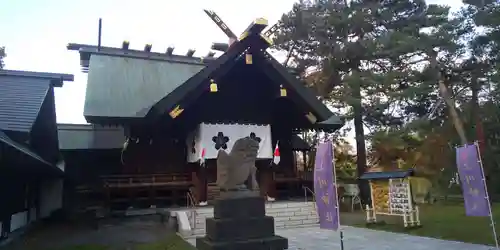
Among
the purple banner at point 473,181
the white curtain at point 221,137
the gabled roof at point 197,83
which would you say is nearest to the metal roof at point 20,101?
the gabled roof at point 197,83

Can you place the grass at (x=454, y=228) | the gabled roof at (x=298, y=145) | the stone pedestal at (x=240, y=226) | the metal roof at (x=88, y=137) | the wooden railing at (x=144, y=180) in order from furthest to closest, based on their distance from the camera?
the gabled roof at (x=298, y=145) → the metal roof at (x=88, y=137) → the wooden railing at (x=144, y=180) → the grass at (x=454, y=228) → the stone pedestal at (x=240, y=226)

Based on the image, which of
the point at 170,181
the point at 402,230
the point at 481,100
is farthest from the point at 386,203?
the point at 481,100

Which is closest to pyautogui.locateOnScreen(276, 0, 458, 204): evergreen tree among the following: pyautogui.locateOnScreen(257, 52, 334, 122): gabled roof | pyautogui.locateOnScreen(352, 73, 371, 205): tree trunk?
pyautogui.locateOnScreen(352, 73, 371, 205): tree trunk

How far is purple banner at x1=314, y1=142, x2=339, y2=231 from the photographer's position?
6086 millimetres

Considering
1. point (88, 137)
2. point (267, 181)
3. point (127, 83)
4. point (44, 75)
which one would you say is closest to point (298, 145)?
point (267, 181)

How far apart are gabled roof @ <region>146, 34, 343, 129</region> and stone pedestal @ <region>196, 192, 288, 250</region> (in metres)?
5.32

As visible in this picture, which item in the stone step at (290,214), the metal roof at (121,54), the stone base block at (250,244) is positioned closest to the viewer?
the stone base block at (250,244)

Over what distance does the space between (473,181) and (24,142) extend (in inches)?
332

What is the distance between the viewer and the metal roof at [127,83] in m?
12.9

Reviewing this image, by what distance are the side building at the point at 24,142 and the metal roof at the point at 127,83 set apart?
1747mm

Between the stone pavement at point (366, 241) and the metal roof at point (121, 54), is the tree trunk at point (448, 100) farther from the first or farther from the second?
the metal roof at point (121, 54)

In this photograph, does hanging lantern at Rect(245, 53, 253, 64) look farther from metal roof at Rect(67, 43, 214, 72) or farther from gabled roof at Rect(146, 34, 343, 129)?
metal roof at Rect(67, 43, 214, 72)

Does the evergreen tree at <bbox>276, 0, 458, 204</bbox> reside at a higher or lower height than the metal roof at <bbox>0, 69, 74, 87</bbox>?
higher

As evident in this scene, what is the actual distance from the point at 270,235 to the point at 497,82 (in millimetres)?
11225
